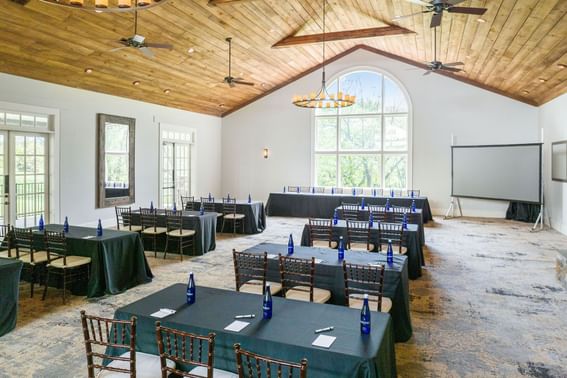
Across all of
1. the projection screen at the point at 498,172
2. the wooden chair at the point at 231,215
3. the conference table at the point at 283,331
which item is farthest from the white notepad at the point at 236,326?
the projection screen at the point at 498,172

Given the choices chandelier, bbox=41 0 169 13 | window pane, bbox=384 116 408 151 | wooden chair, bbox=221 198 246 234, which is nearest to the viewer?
chandelier, bbox=41 0 169 13

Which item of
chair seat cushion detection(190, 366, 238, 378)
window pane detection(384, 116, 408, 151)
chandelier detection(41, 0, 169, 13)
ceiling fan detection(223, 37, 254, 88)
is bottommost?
chair seat cushion detection(190, 366, 238, 378)

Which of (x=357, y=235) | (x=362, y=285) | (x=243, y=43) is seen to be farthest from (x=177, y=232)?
(x=243, y=43)

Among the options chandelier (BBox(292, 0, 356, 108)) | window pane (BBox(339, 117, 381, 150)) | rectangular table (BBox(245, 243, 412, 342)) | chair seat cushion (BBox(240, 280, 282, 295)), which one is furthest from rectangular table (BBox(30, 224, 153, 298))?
window pane (BBox(339, 117, 381, 150))

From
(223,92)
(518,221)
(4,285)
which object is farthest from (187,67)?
(518,221)

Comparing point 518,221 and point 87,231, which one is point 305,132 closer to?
point 518,221

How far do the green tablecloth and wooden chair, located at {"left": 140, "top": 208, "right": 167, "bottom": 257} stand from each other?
328 cm

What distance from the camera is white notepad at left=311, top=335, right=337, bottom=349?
2312 mm

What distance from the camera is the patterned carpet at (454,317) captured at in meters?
3.47

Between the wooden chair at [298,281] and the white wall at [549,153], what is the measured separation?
8.47 metres

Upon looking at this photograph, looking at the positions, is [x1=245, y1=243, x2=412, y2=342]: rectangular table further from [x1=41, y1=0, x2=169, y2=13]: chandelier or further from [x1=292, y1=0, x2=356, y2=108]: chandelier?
[x1=292, y1=0, x2=356, y2=108]: chandelier

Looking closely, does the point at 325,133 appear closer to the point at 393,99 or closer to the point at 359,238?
the point at 393,99

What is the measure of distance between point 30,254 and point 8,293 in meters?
1.35

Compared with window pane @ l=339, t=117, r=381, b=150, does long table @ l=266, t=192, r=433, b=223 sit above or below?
below
